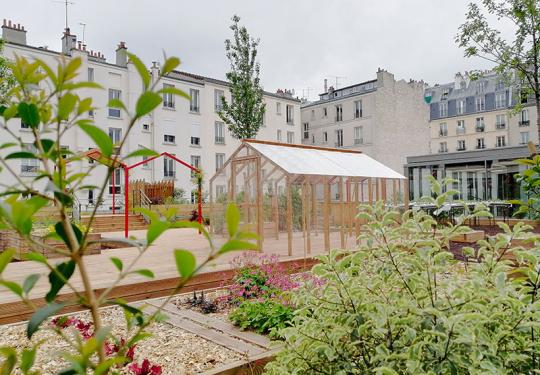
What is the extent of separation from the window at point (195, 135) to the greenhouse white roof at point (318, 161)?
1708 cm

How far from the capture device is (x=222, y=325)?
11.7ft

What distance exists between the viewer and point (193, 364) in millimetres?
2762

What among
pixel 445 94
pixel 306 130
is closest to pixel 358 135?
pixel 306 130

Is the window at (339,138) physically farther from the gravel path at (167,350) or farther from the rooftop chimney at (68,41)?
the gravel path at (167,350)

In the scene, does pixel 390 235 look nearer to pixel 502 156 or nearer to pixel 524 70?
pixel 524 70

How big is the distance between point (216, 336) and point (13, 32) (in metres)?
22.7

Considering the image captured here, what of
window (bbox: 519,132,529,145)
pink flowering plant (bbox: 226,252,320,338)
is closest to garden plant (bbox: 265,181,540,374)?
pink flowering plant (bbox: 226,252,320,338)

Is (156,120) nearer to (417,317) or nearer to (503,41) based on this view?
(503,41)

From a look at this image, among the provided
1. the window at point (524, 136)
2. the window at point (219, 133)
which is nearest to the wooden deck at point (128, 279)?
the window at point (219, 133)

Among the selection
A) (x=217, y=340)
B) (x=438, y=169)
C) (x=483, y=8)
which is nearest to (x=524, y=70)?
(x=483, y=8)

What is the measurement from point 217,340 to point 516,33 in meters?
11.3

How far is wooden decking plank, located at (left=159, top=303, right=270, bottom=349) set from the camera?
315 cm

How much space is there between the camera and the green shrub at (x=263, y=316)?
3309mm

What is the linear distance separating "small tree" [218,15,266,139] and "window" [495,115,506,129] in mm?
28332
